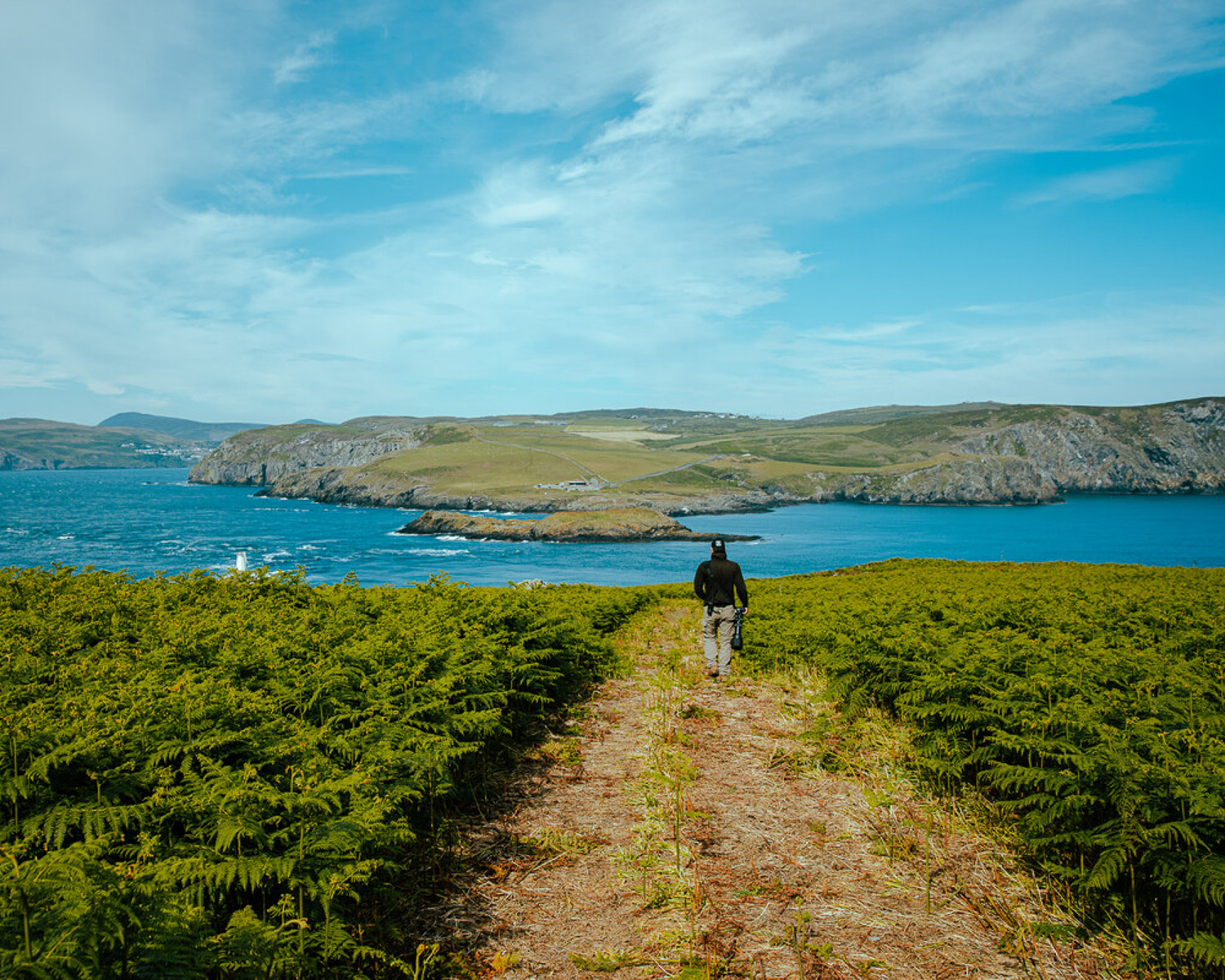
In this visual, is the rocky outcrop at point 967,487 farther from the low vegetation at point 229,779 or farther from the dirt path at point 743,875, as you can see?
the low vegetation at point 229,779

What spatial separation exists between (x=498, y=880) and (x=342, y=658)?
2.87m

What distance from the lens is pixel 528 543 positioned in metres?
106

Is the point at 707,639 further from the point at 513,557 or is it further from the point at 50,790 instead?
the point at 513,557

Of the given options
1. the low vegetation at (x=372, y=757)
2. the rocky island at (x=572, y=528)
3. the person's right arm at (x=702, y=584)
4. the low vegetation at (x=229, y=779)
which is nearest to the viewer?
the low vegetation at (x=229, y=779)

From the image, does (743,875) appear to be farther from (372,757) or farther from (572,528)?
(572,528)

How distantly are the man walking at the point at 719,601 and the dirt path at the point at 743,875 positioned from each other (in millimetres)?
3721

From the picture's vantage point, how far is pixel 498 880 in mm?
5805

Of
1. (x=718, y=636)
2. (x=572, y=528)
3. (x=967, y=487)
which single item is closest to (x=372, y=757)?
(x=718, y=636)

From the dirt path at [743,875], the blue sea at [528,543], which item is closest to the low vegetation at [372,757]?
the dirt path at [743,875]

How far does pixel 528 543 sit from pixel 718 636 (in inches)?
3702

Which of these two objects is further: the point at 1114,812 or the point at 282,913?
the point at 1114,812

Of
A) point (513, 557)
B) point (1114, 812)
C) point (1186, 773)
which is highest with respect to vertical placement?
point (1186, 773)

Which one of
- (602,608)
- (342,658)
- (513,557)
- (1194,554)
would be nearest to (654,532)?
(513,557)

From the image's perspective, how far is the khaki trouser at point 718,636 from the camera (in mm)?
13297
